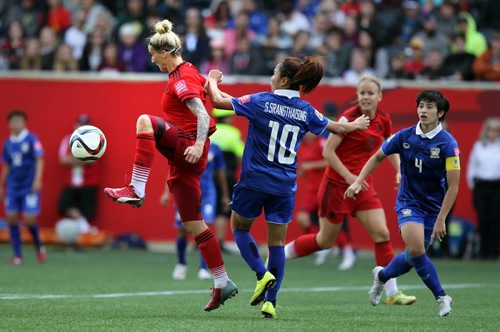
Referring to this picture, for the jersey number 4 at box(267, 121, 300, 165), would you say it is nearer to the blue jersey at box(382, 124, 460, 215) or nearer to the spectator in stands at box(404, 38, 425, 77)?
the blue jersey at box(382, 124, 460, 215)

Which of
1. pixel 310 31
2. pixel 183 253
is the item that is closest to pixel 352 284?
pixel 183 253

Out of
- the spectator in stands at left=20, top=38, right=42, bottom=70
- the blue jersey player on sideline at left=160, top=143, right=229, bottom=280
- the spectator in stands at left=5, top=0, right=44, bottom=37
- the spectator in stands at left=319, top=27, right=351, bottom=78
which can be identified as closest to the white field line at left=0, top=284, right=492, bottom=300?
the blue jersey player on sideline at left=160, top=143, right=229, bottom=280

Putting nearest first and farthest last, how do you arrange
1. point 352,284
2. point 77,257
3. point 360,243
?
point 352,284 < point 77,257 < point 360,243

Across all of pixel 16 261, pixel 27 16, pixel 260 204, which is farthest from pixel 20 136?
pixel 260 204

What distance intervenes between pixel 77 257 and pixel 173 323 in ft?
31.3

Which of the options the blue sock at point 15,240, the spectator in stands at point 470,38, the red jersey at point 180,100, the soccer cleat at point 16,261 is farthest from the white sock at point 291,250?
the spectator in stands at point 470,38

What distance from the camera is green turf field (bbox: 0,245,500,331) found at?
337 inches

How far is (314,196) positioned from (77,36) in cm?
708

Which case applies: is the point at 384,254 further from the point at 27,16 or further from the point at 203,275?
the point at 27,16

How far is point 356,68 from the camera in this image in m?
19.2

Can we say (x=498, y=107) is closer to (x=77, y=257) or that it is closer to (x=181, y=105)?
(x=77, y=257)

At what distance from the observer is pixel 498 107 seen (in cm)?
1859

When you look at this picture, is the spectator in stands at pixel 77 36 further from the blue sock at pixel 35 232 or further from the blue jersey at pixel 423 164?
the blue jersey at pixel 423 164

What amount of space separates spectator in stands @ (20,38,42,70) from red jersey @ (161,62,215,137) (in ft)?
39.8
